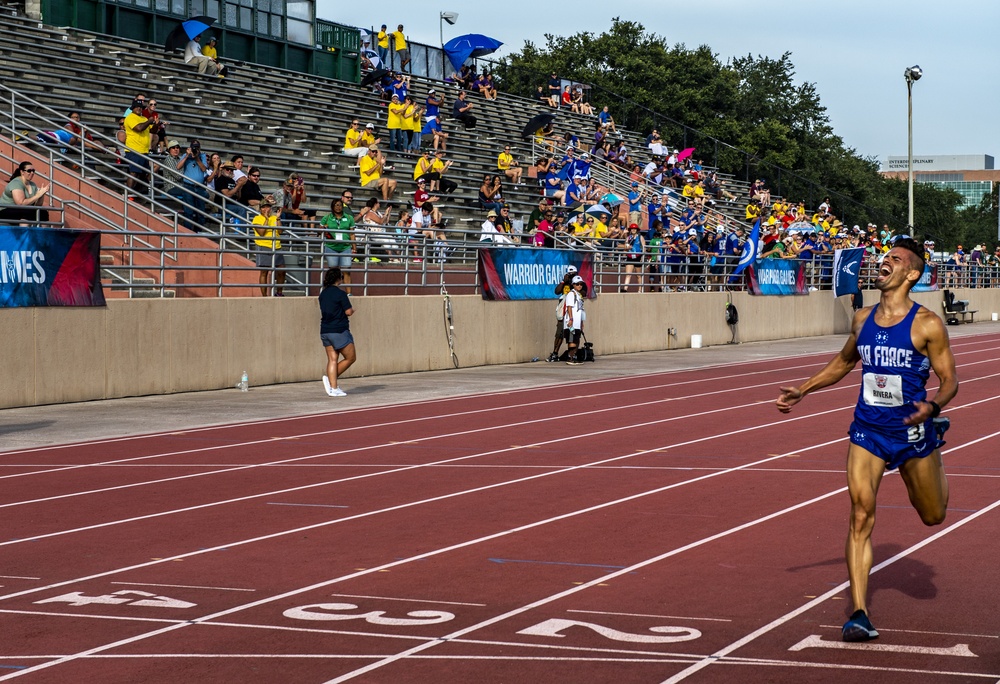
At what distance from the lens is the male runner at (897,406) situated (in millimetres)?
6680

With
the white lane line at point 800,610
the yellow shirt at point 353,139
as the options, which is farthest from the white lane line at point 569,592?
the yellow shirt at point 353,139

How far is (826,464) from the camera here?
42.4ft

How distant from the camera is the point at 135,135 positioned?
2469 centimetres

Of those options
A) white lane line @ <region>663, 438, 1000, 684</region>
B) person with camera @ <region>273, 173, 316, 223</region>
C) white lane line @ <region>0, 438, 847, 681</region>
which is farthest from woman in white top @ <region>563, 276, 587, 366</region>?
white lane line @ <region>663, 438, 1000, 684</region>

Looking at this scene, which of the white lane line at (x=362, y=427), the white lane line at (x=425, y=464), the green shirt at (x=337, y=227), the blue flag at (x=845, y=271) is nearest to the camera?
the white lane line at (x=425, y=464)

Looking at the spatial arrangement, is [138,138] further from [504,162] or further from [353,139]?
[504,162]

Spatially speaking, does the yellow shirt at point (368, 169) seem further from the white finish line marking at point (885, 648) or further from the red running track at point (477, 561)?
the white finish line marking at point (885, 648)

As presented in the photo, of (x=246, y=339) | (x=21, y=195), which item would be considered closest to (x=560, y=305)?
(x=246, y=339)

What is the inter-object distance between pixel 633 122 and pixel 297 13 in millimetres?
26270

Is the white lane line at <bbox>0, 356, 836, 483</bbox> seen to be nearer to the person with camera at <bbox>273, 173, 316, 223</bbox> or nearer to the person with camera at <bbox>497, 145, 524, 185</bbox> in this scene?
the person with camera at <bbox>273, 173, 316, 223</bbox>

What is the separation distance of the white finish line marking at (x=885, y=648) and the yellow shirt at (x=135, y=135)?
2026cm

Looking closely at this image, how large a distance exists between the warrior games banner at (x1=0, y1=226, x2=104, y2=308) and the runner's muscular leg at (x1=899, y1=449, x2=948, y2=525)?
13.4 meters

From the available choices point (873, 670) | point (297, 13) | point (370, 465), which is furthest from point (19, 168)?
point (297, 13)

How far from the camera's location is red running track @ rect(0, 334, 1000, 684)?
623cm
